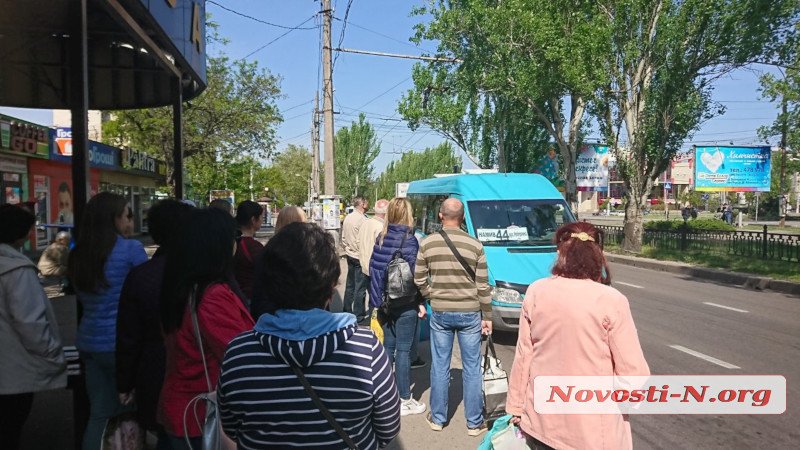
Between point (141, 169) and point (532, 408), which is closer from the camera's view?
point (532, 408)

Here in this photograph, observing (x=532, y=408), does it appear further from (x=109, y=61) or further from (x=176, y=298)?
(x=109, y=61)

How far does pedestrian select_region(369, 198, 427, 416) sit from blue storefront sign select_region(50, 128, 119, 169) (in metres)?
16.9

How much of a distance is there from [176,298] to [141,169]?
30.3 m

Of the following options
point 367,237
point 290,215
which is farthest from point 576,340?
point 367,237

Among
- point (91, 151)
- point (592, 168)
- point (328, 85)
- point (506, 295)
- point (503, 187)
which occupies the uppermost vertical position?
point (328, 85)

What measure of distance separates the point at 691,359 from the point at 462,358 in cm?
404

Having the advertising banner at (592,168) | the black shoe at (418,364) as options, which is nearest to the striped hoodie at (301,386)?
the black shoe at (418,364)

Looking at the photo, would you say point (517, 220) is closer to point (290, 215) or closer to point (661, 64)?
point (290, 215)

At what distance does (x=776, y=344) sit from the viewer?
7703mm

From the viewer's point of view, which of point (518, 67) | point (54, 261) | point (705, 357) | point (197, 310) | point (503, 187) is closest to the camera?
point (197, 310)

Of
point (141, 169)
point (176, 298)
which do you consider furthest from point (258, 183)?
point (176, 298)

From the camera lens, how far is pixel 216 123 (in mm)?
25188

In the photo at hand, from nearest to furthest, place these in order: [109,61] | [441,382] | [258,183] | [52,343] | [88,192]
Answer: [52,343], [88,192], [441,382], [109,61], [258,183]

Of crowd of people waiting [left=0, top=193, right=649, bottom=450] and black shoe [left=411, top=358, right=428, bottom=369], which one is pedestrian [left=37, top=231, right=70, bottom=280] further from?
black shoe [left=411, top=358, right=428, bottom=369]
